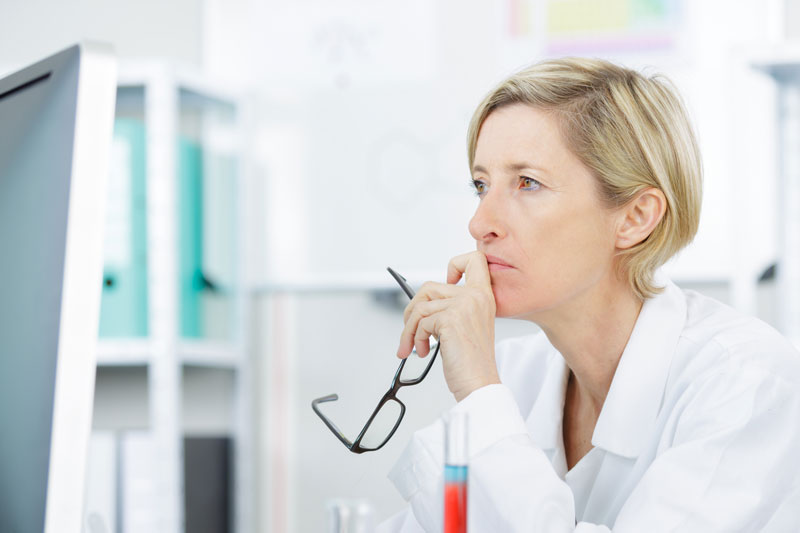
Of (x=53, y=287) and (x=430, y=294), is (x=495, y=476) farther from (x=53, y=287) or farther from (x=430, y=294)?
(x=53, y=287)

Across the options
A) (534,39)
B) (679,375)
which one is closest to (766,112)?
(534,39)

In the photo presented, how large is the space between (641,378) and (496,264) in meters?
0.23

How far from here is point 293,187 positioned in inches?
90.2

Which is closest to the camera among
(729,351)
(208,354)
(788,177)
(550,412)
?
(729,351)

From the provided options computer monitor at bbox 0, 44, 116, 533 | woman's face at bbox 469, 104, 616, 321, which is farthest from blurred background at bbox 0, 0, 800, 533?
computer monitor at bbox 0, 44, 116, 533

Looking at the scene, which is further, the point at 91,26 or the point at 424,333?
the point at 91,26

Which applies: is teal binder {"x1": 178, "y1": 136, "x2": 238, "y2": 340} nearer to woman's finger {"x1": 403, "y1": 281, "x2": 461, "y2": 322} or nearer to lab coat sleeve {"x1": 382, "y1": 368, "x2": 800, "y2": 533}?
woman's finger {"x1": 403, "y1": 281, "x2": 461, "y2": 322}

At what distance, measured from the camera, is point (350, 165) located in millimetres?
2258

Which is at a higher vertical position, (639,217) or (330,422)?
(639,217)

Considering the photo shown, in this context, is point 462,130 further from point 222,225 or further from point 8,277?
point 8,277

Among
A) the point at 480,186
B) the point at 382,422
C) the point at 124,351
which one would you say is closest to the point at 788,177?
the point at 480,186

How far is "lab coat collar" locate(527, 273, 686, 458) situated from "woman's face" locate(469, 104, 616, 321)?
3.9 inches

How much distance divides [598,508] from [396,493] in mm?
246

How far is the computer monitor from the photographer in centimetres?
52
